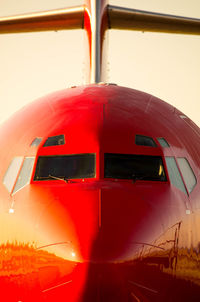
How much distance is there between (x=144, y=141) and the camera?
8062mm

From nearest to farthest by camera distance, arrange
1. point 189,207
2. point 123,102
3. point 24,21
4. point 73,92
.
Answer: point 189,207 < point 123,102 < point 73,92 < point 24,21

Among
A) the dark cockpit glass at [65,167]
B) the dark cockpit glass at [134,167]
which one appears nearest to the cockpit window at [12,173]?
Answer: the dark cockpit glass at [65,167]

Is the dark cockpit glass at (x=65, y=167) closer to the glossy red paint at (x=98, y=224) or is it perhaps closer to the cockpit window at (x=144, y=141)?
the glossy red paint at (x=98, y=224)

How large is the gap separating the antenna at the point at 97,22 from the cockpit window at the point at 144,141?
7751mm

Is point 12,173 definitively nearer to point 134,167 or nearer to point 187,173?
point 134,167

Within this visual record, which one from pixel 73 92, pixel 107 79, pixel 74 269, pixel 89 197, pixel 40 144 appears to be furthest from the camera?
pixel 107 79

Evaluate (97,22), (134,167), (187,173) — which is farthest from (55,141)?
(97,22)

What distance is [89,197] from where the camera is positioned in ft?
21.7

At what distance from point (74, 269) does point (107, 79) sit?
486 inches

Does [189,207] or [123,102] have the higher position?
[123,102]

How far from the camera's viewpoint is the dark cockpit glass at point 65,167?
24.5 feet

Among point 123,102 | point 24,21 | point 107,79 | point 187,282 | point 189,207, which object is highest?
point 24,21

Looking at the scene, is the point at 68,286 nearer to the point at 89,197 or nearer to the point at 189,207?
the point at 89,197

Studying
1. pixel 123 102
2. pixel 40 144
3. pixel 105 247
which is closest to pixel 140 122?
pixel 123 102
